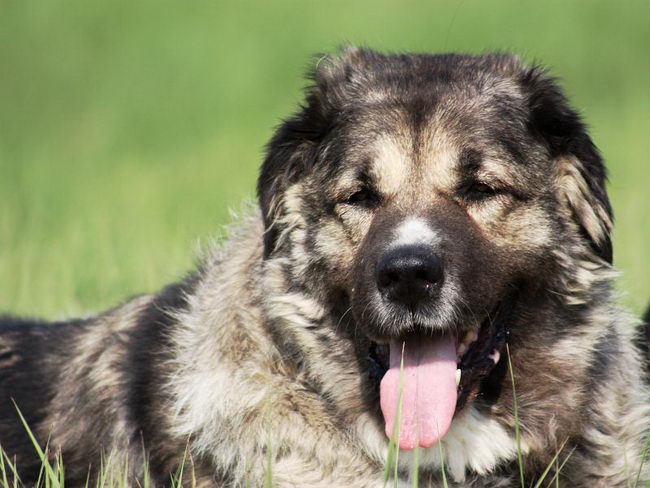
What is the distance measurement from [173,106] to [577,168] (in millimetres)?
13637

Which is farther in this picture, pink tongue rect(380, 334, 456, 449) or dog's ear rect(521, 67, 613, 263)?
dog's ear rect(521, 67, 613, 263)

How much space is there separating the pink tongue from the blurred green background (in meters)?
2.98

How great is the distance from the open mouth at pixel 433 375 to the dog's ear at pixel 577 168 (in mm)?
534

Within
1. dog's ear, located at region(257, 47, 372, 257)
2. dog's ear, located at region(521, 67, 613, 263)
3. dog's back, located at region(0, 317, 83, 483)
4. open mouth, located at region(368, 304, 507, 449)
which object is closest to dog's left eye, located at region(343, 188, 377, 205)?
dog's ear, located at region(257, 47, 372, 257)

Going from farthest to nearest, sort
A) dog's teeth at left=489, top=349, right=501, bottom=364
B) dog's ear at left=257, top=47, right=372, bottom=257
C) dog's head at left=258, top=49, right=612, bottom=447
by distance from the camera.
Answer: dog's ear at left=257, top=47, right=372, bottom=257 → dog's teeth at left=489, top=349, right=501, bottom=364 → dog's head at left=258, top=49, right=612, bottom=447

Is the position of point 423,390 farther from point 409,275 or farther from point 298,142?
point 298,142

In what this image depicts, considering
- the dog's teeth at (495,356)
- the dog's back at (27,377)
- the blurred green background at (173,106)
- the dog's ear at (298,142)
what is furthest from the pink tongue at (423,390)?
the blurred green background at (173,106)

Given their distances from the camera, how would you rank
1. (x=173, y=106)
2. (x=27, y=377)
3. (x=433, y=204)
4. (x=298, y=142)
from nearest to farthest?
(x=433, y=204) < (x=298, y=142) < (x=27, y=377) < (x=173, y=106)

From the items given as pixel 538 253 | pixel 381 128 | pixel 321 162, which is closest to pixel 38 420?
pixel 321 162

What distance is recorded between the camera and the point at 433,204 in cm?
412

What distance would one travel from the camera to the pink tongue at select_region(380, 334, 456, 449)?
4023 millimetres

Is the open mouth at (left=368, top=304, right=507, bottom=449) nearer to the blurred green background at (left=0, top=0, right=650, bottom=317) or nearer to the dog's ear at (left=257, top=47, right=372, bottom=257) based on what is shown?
the dog's ear at (left=257, top=47, right=372, bottom=257)

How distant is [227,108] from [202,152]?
8.22 feet

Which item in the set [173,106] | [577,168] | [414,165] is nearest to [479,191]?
[414,165]
